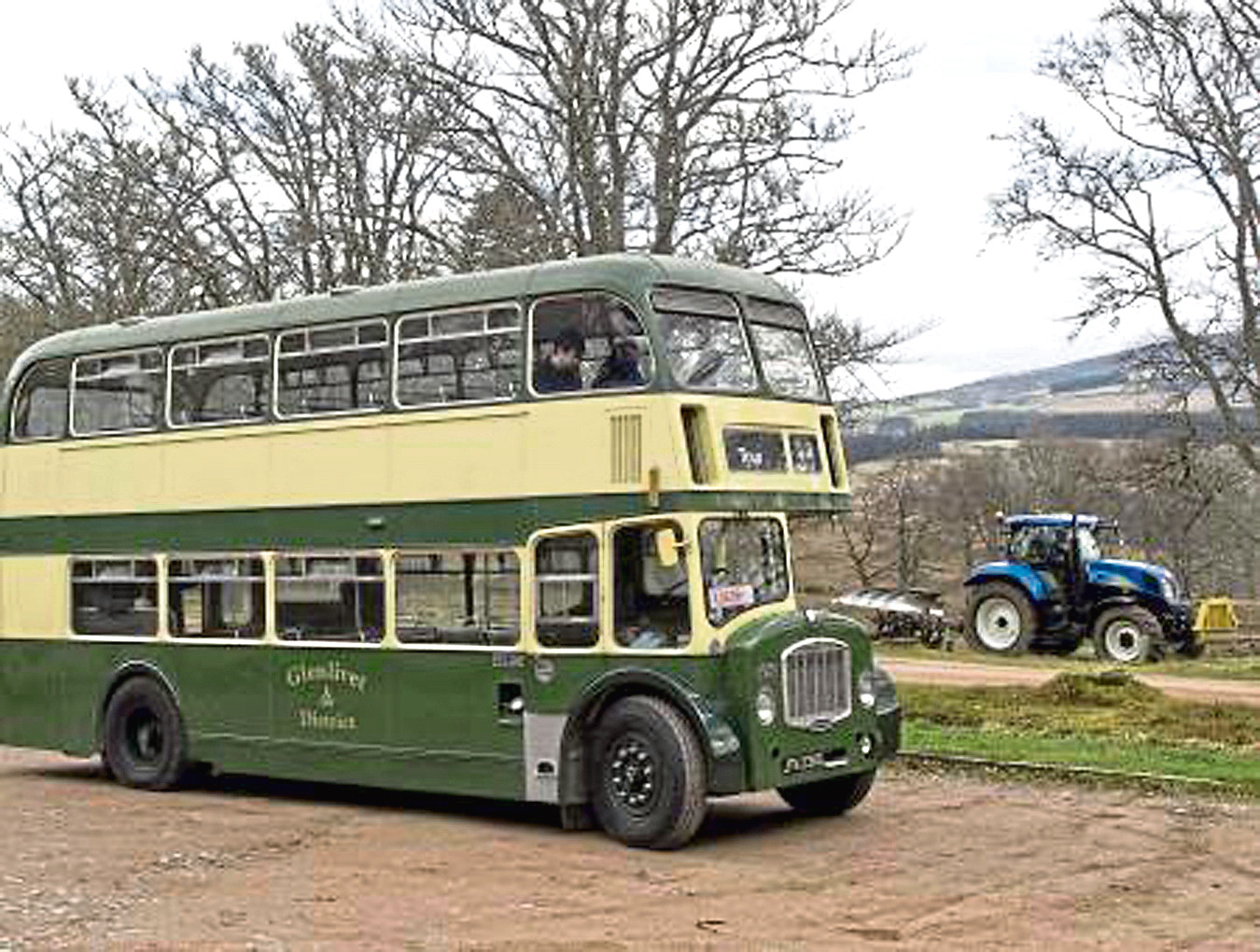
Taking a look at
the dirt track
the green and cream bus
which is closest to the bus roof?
the green and cream bus

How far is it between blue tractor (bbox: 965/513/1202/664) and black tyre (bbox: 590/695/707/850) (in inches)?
733

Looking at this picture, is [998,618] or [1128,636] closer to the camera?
[1128,636]

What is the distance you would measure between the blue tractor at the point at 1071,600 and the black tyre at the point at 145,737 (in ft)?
59.1

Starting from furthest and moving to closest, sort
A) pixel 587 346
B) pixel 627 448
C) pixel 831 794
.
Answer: pixel 831 794, pixel 587 346, pixel 627 448

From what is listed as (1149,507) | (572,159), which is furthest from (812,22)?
(1149,507)

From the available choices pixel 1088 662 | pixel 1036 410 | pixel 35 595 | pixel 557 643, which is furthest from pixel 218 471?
pixel 1036 410

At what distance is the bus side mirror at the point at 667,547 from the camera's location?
488 inches

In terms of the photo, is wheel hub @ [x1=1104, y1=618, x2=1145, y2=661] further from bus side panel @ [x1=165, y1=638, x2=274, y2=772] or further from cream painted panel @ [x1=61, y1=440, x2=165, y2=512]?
cream painted panel @ [x1=61, y1=440, x2=165, y2=512]

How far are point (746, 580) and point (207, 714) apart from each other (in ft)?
18.4

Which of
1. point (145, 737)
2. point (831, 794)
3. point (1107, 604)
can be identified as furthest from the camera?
point (1107, 604)

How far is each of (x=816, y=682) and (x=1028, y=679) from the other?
12.7 m

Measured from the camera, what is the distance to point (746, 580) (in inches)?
506

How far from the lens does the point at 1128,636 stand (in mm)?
29734

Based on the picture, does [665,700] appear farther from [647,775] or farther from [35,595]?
[35,595]
